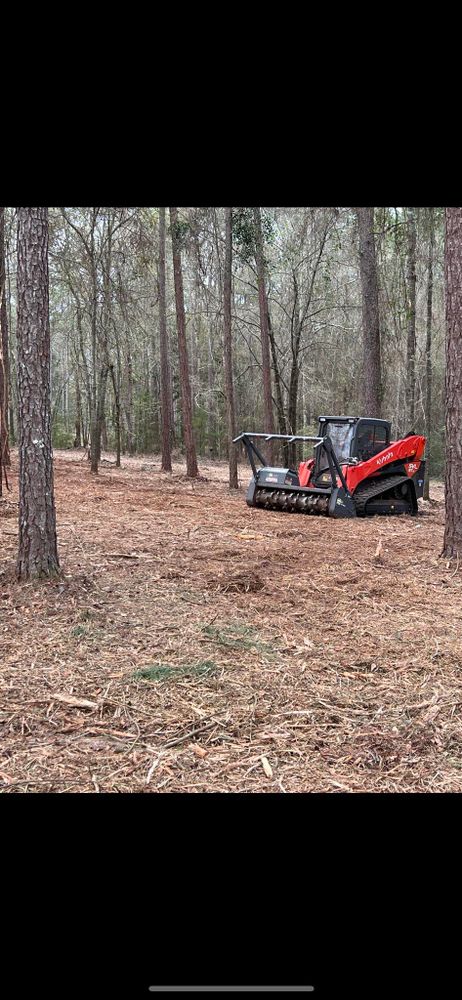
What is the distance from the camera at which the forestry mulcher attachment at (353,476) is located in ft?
32.4

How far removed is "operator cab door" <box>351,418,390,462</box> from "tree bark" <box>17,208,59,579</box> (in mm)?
6259

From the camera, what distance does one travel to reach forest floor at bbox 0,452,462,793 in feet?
9.05

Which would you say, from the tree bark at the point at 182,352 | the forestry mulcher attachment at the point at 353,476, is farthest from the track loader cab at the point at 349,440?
the tree bark at the point at 182,352

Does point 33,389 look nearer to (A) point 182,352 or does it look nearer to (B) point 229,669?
(B) point 229,669

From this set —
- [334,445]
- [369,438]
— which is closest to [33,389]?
[334,445]

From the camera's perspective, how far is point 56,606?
4570 millimetres

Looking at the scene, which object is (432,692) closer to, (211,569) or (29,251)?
(211,569)

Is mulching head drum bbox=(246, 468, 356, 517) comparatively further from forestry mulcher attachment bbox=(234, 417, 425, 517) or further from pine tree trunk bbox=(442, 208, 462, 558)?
pine tree trunk bbox=(442, 208, 462, 558)

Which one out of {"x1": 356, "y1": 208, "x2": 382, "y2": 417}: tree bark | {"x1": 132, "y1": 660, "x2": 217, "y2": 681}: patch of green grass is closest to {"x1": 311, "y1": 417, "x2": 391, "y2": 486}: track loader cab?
{"x1": 356, "y1": 208, "x2": 382, "y2": 417}: tree bark

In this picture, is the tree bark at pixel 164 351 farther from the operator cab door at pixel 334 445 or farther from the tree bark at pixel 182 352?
the operator cab door at pixel 334 445

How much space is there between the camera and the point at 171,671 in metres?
3.67

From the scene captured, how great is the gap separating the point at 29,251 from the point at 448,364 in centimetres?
376

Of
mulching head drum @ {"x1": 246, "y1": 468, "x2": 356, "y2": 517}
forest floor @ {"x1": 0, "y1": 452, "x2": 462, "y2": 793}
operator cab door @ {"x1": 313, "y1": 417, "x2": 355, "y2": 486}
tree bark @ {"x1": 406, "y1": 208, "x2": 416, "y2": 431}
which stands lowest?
forest floor @ {"x1": 0, "y1": 452, "x2": 462, "y2": 793}
